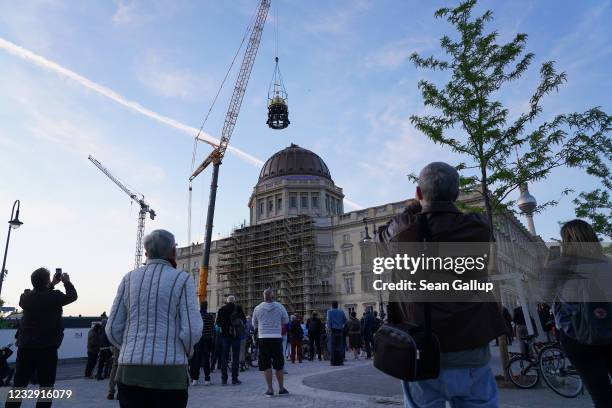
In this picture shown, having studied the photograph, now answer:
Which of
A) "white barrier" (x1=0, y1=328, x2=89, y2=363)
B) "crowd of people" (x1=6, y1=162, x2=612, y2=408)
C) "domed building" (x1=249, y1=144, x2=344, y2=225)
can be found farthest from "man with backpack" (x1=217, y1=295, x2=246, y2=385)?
"domed building" (x1=249, y1=144, x2=344, y2=225)

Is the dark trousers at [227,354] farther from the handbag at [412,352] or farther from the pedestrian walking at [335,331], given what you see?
the handbag at [412,352]

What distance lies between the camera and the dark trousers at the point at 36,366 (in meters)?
5.39

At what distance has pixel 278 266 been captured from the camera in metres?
74.0

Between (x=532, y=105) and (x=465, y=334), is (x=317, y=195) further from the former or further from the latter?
(x=465, y=334)

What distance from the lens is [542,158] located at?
10016 millimetres

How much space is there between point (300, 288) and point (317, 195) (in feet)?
68.5

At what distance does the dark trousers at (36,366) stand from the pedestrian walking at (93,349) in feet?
30.3

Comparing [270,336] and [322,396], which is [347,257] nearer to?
[270,336]

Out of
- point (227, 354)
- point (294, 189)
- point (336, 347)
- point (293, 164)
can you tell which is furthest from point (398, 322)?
point (293, 164)

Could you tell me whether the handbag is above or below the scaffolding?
below

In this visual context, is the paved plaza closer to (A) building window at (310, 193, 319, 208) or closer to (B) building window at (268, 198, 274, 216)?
(A) building window at (310, 193, 319, 208)

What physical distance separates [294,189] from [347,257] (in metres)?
19.8

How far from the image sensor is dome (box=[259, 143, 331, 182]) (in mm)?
91188

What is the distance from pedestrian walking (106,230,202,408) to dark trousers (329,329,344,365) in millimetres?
13179
